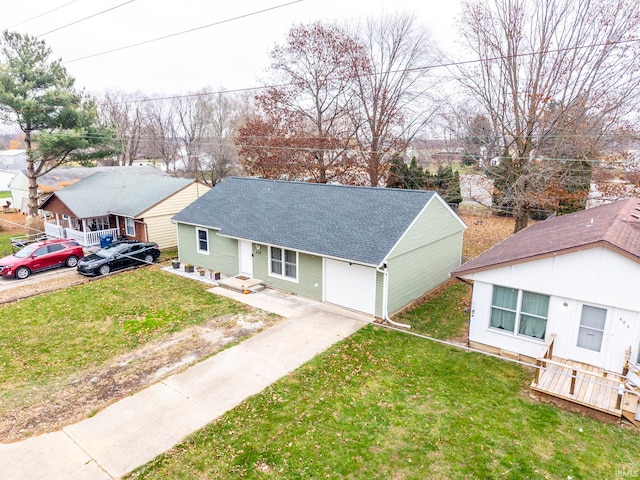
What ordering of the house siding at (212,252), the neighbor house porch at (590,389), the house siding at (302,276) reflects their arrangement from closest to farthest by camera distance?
the neighbor house porch at (590,389) → the house siding at (302,276) → the house siding at (212,252)

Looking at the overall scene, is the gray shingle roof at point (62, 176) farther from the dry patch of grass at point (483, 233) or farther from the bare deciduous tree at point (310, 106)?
the dry patch of grass at point (483, 233)

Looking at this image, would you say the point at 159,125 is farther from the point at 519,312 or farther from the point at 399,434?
the point at 399,434

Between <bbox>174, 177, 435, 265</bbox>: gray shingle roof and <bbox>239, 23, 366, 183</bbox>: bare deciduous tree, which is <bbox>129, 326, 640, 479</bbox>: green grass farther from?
<bbox>239, 23, 366, 183</bbox>: bare deciduous tree

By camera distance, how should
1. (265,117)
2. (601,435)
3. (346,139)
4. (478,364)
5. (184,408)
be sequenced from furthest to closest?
(265,117)
(346,139)
(478,364)
(184,408)
(601,435)

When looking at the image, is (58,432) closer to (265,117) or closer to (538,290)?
(538,290)

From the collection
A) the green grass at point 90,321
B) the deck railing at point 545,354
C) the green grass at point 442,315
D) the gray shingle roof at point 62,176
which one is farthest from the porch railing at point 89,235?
the deck railing at point 545,354

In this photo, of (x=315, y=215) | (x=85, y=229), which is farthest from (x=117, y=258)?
(x=315, y=215)

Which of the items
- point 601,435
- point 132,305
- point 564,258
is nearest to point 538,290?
point 564,258

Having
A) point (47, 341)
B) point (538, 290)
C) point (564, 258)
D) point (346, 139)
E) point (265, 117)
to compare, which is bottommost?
point (47, 341)
